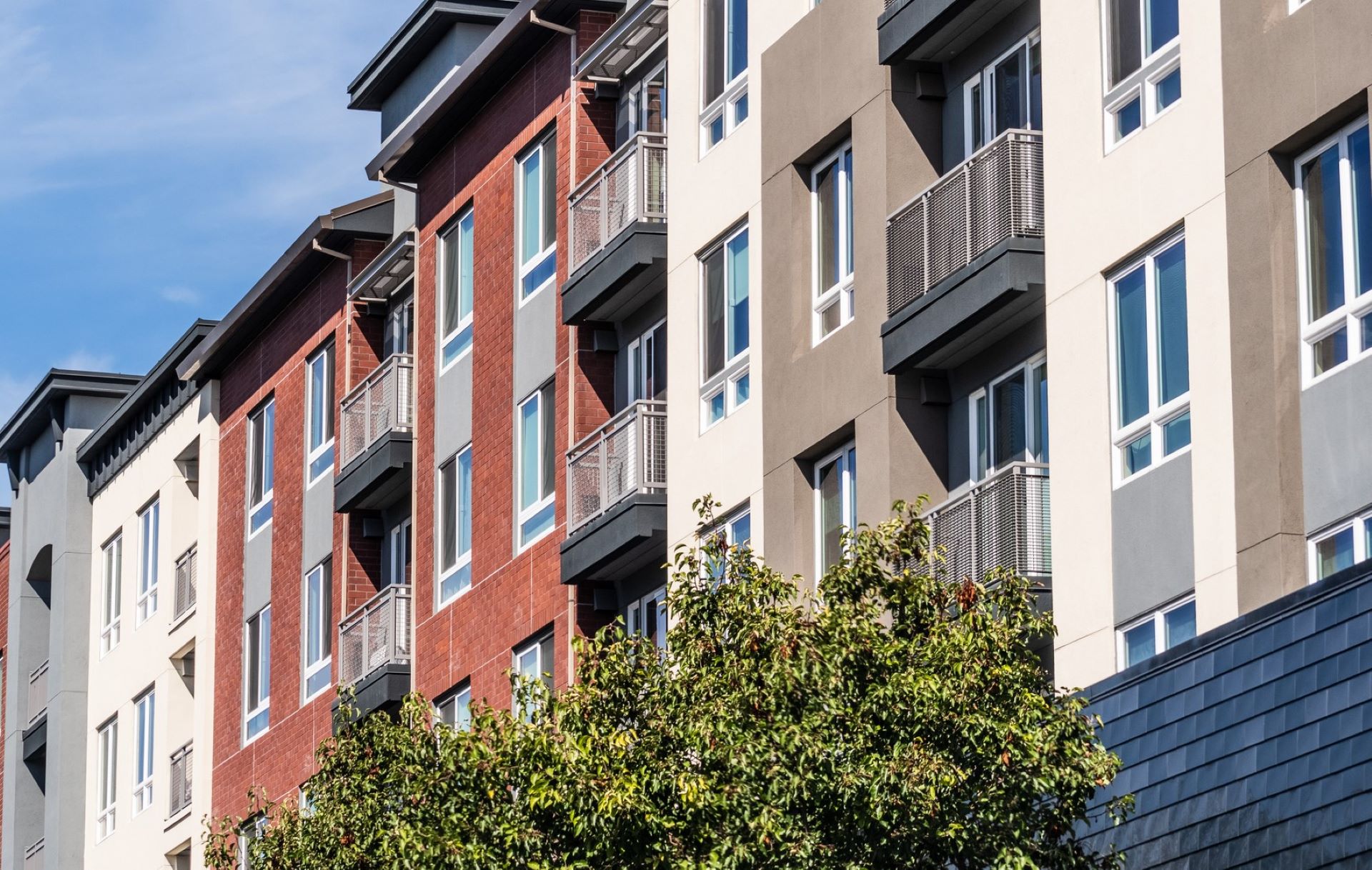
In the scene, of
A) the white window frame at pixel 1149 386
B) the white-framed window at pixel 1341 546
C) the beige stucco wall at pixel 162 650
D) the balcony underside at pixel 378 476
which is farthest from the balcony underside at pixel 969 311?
the beige stucco wall at pixel 162 650

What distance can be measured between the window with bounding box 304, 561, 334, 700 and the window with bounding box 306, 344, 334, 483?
1.73m

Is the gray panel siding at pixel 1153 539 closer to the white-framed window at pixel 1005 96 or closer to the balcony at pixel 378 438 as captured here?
the white-framed window at pixel 1005 96

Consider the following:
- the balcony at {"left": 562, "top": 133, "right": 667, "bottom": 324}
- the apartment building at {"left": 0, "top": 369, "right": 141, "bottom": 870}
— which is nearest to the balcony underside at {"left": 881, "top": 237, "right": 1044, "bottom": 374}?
the balcony at {"left": 562, "top": 133, "right": 667, "bottom": 324}

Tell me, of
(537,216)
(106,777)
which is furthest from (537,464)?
(106,777)

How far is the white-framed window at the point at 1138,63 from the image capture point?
77.6 ft

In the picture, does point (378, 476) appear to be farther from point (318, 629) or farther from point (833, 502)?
point (833, 502)

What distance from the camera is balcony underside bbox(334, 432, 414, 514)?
3997 centimetres

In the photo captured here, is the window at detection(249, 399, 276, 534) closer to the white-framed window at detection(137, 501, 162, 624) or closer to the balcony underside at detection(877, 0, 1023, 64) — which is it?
the white-framed window at detection(137, 501, 162, 624)

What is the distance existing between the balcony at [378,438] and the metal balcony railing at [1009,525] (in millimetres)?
15864

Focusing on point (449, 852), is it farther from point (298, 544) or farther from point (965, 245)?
point (298, 544)

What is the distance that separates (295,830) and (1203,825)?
1047 cm

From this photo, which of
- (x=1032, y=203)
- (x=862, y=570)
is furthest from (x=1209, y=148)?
(x=862, y=570)

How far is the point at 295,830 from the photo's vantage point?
27.8 m

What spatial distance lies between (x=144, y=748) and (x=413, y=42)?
15.4m
